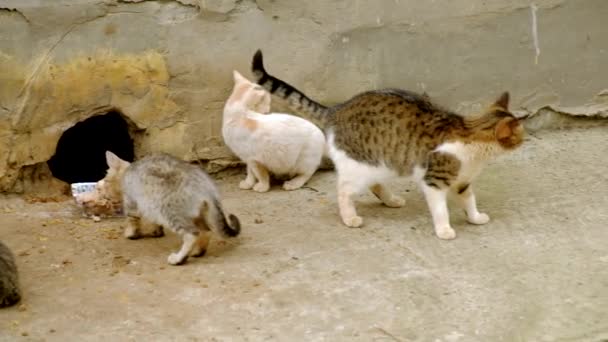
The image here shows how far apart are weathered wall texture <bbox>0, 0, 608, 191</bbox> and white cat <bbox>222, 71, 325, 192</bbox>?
261 mm

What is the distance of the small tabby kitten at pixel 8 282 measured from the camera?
4441 millimetres

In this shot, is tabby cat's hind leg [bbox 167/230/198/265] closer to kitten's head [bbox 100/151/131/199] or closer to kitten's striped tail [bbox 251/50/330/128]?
kitten's head [bbox 100/151/131/199]

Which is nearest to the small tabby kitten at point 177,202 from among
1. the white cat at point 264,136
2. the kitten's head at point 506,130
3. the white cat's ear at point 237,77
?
the white cat at point 264,136

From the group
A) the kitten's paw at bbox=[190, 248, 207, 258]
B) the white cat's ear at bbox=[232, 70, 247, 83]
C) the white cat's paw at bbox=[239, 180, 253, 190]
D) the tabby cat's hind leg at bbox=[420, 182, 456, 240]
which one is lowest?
the white cat's paw at bbox=[239, 180, 253, 190]

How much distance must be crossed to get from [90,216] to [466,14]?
304 cm

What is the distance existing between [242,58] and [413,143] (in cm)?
154

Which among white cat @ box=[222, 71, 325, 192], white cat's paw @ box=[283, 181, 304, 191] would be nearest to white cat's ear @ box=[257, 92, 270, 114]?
white cat @ box=[222, 71, 325, 192]

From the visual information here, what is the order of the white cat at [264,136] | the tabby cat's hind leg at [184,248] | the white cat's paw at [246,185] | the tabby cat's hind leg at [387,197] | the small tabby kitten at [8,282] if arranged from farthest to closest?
1. the white cat's paw at [246,185]
2. the white cat at [264,136]
3. the tabby cat's hind leg at [387,197]
4. the tabby cat's hind leg at [184,248]
5. the small tabby kitten at [8,282]

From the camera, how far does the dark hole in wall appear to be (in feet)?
24.0

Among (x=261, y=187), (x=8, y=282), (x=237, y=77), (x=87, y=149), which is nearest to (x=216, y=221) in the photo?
(x=8, y=282)

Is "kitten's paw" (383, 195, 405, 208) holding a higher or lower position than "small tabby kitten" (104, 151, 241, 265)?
lower

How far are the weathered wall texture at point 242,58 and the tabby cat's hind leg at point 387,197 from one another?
3.09 feet

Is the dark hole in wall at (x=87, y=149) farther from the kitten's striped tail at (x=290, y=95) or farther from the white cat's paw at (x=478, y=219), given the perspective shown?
the white cat's paw at (x=478, y=219)

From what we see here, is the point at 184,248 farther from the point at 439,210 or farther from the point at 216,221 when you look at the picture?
the point at 439,210
